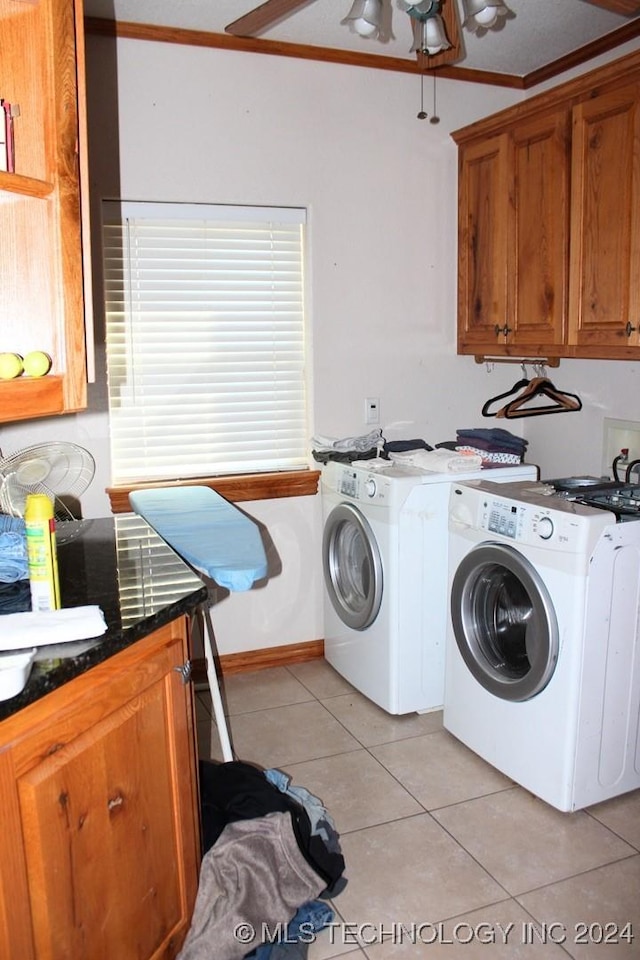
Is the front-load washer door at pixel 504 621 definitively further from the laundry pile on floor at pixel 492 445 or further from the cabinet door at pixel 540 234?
the cabinet door at pixel 540 234

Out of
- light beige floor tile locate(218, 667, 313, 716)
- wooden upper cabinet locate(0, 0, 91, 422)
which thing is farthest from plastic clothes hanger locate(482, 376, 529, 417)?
wooden upper cabinet locate(0, 0, 91, 422)

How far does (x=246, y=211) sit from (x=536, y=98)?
122cm

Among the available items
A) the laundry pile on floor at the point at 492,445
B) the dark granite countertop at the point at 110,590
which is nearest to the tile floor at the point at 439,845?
the dark granite countertop at the point at 110,590

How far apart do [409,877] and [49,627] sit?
4.32 feet

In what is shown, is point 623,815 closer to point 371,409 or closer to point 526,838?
point 526,838

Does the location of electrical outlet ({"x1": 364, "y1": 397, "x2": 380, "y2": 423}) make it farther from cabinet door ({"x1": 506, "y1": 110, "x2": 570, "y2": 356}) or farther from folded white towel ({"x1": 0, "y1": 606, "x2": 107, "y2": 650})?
folded white towel ({"x1": 0, "y1": 606, "x2": 107, "y2": 650})

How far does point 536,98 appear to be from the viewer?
3.02 meters

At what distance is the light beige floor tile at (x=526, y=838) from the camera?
2211 mm

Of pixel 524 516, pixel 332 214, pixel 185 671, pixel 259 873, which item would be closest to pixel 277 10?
pixel 332 214

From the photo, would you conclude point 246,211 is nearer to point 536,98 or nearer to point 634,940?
point 536,98

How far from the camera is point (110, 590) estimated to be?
1.79 m

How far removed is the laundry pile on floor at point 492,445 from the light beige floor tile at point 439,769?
1.13 meters

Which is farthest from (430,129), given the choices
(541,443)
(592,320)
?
(541,443)

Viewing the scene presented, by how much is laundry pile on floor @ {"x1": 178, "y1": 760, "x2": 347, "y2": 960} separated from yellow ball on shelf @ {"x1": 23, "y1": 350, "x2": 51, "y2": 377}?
48.2 inches
